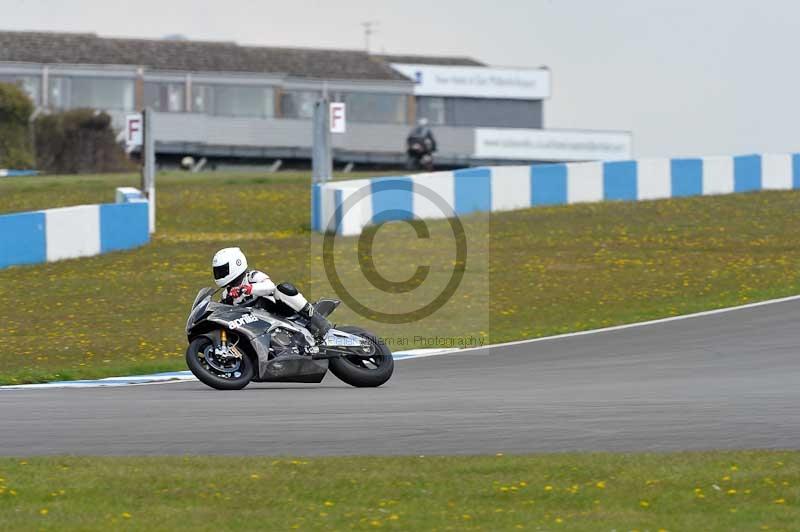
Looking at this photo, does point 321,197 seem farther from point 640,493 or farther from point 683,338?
point 640,493

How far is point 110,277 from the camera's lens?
20938 mm

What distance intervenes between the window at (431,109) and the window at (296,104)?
7.33 meters

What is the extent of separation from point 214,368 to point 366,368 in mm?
1265

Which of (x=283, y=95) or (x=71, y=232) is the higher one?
(x=283, y=95)

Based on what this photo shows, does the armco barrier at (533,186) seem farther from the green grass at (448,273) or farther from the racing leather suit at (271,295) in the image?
the racing leather suit at (271,295)

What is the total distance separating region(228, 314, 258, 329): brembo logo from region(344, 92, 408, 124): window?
56.7m

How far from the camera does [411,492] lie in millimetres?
7469

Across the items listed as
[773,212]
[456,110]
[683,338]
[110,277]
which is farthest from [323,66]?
[683,338]

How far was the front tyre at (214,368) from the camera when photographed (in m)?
12.0

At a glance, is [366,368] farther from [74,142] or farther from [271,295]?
[74,142]

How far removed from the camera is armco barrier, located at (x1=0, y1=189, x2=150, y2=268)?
22.2 metres

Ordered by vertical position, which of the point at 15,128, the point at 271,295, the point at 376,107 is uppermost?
the point at 376,107

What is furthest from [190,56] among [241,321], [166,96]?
[241,321]

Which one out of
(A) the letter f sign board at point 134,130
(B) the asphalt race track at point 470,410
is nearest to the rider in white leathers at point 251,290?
(B) the asphalt race track at point 470,410
